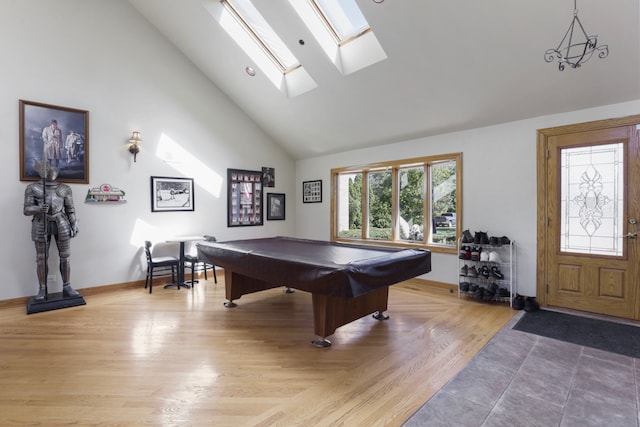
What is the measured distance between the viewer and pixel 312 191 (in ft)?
23.0

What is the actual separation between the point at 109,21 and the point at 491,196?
20.4 feet

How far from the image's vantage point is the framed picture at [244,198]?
625 cm

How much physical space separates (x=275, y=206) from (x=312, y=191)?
88cm

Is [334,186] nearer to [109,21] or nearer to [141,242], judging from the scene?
[141,242]

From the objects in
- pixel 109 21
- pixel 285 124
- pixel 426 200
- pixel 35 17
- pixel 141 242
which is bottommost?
pixel 141 242

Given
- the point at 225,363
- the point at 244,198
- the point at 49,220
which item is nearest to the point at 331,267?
the point at 225,363

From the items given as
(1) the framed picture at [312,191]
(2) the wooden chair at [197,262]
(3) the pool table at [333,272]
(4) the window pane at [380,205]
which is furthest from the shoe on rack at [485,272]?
(2) the wooden chair at [197,262]

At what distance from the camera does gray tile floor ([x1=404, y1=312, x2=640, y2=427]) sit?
6.24 feet

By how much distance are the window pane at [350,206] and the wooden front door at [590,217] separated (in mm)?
3044

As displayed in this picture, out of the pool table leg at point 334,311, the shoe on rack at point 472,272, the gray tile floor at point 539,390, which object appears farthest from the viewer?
the shoe on rack at point 472,272

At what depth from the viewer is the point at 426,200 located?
17.0 feet

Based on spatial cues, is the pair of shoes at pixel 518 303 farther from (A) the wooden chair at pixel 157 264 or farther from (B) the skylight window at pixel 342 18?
(A) the wooden chair at pixel 157 264

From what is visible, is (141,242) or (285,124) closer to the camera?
(141,242)

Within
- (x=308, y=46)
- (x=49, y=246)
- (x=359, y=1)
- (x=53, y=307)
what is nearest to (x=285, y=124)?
(x=308, y=46)
